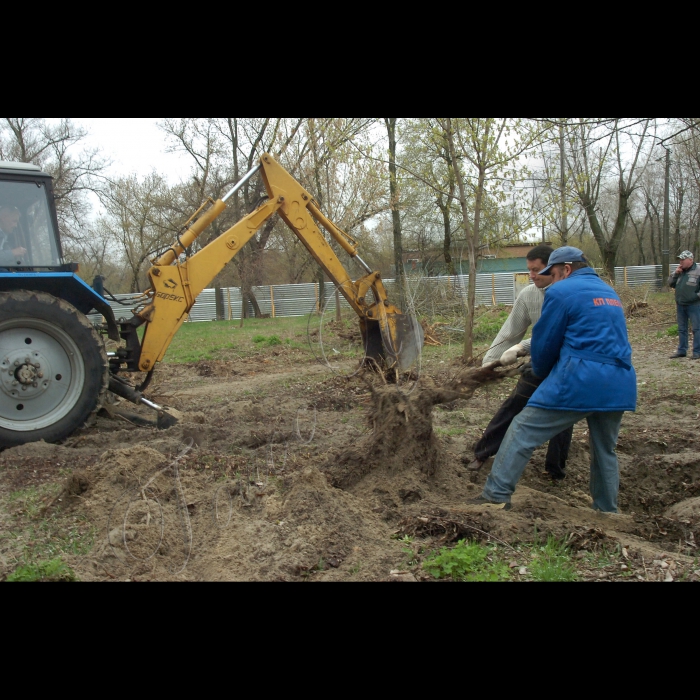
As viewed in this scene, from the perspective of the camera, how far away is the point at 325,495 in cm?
423

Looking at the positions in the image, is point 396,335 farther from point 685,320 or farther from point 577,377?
point 685,320

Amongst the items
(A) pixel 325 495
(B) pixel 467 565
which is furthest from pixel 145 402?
(B) pixel 467 565

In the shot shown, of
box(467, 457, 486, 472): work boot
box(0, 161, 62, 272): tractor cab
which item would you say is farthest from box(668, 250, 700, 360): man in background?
box(0, 161, 62, 272): tractor cab

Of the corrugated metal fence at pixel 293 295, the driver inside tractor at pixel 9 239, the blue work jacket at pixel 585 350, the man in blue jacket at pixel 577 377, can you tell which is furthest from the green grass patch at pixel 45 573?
the corrugated metal fence at pixel 293 295

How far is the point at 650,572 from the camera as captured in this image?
10.3 feet

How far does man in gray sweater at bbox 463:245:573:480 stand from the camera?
15.6 ft

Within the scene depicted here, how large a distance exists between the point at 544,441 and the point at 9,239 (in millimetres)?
5657

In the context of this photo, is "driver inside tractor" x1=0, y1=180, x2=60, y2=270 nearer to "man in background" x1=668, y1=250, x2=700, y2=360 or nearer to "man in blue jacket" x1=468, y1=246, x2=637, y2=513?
"man in blue jacket" x1=468, y1=246, x2=637, y2=513

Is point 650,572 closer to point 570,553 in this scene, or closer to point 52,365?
point 570,553

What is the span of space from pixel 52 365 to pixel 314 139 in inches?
450

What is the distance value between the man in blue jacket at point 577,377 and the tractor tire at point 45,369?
4340mm

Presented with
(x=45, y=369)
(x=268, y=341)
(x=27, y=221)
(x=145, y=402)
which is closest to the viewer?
(x=45, y=369)

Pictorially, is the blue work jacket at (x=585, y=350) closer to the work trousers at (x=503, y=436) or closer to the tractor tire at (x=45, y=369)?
the work trousers at (x=503, y=436)

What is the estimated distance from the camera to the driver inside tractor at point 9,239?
6375mm
